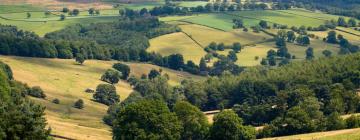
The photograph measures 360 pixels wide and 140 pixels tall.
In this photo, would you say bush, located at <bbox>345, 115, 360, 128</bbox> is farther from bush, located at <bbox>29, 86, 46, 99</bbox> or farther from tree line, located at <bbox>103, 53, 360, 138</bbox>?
bush, located at <bbox>29, 86, 46, 99</bbox>

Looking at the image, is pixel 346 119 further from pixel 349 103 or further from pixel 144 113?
pixel 144 113

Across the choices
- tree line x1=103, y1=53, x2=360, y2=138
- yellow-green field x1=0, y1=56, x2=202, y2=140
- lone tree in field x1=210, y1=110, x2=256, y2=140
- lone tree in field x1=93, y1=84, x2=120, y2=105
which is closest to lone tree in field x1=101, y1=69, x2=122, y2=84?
yellow-green field x1=0, y1=56, x2=202, y2=140

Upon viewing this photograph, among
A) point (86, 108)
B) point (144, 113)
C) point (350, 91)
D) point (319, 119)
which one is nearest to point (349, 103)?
point (350, 91)

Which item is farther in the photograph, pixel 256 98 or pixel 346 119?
pixel 256 98

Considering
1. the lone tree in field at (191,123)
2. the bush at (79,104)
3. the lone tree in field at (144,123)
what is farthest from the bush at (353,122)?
the bush at (79,104)

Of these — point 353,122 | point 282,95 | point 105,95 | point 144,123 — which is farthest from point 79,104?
point 353,122

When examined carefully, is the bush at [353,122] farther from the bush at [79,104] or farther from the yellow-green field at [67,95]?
the bush at [79,104]
